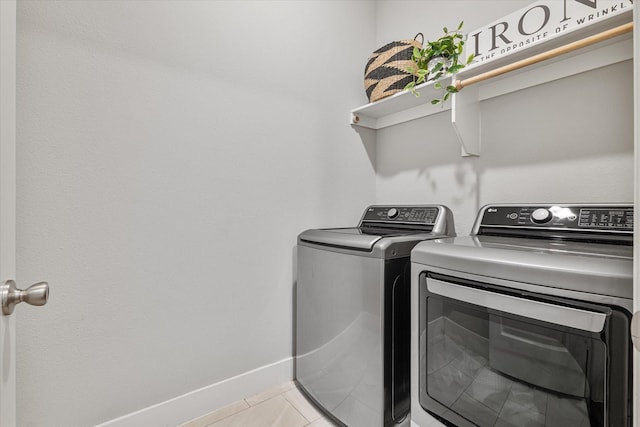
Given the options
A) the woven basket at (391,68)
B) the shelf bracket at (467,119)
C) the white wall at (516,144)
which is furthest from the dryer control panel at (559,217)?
the woven basket at (391,68)

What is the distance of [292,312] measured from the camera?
5.40ft

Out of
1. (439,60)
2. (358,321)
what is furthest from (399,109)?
(358,321)

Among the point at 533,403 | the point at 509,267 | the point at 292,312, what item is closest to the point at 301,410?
the point at 292,312

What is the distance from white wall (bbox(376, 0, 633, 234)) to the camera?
1.14 meters

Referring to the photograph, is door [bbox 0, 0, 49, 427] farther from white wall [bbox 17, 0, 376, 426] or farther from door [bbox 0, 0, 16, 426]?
white wall [bbox 17, 0, 376, 426]

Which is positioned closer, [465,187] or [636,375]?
[636,375]

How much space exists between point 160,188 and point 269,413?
109 cm

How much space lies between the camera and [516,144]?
138 centimetres

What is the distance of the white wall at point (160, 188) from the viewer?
1.05 m

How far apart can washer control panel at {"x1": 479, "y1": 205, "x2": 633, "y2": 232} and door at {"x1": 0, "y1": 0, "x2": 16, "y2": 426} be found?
147 cm

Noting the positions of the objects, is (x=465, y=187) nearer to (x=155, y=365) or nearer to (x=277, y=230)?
(x=277, y=230)

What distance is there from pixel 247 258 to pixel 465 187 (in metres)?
1.15

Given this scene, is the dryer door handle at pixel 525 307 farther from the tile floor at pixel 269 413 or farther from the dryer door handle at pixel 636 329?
the tile floor at pixel 269 413

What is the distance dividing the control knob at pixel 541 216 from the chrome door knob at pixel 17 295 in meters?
1.46
